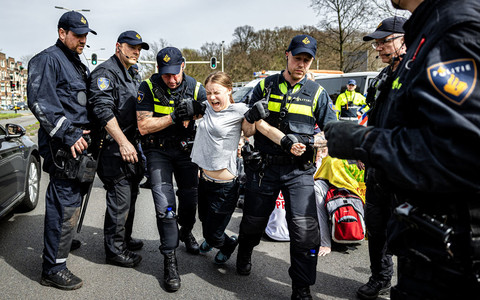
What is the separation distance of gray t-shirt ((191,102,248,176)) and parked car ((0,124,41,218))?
2.55 metres

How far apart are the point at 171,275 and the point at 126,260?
0.62 m

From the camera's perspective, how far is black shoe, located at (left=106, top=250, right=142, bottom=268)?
133 inches

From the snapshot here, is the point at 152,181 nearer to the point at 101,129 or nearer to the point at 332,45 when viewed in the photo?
the point at 101,129

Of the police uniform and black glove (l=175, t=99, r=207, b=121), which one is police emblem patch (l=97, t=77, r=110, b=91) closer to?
the police uniform

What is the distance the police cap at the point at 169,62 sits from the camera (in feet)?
10.4

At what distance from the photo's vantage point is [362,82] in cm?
1115

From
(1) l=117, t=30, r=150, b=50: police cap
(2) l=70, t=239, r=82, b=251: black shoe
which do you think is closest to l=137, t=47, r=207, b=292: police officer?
(1) l=117, t=30, r=150, b=50: police cap

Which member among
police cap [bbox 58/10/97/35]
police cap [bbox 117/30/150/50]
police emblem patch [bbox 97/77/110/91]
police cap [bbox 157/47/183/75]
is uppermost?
police cap [bbox 58/10/97/35]

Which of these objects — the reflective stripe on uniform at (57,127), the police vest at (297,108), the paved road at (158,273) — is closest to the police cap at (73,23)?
the reflective stripe on uniform at (57,127)

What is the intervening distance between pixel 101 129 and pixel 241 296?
6.67ft

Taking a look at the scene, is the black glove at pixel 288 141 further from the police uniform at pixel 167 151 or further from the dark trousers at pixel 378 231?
the police uniform at pixel 167 151

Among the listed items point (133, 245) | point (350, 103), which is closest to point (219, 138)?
point (133, 245)

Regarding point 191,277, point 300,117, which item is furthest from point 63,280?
point 300,117

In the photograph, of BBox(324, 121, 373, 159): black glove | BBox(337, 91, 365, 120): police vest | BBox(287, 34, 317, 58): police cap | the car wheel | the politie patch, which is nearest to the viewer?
the politie patch
